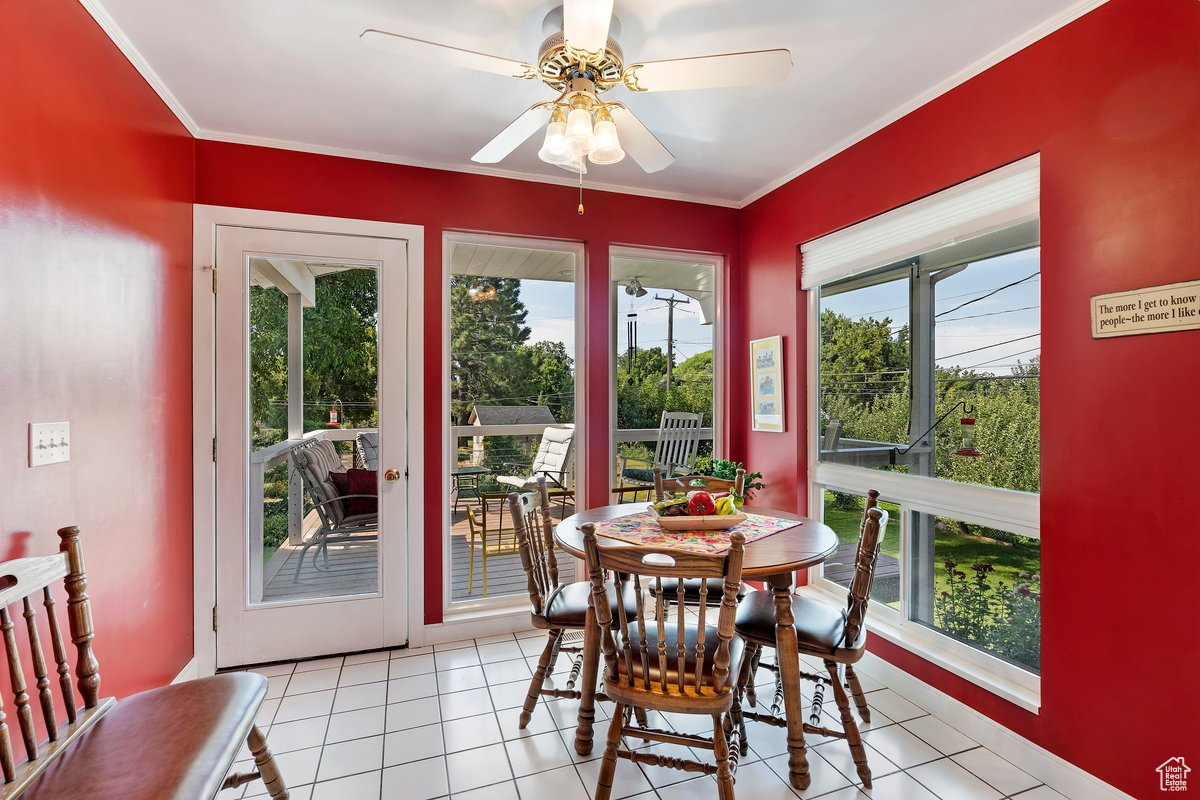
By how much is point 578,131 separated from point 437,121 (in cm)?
118

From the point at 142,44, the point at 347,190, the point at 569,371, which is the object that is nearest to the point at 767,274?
the point at 569,371

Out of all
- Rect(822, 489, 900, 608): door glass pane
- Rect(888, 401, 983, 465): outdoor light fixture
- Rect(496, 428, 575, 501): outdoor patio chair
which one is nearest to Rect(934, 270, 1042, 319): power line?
Rect(888, 401, 983, 465): outdoor light fixture

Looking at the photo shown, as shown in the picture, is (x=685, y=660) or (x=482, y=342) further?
(x=482, y=342)

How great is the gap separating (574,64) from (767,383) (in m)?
2.21

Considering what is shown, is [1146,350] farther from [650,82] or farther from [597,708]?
[597,708]

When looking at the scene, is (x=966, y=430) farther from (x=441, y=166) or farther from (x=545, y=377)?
→ (x=441, y=166)

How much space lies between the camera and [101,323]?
1857 mm

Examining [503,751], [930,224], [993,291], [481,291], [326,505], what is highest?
[930,224]

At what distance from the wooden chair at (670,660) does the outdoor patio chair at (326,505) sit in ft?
5.63

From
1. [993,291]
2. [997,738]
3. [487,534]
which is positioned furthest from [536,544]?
[993,291]

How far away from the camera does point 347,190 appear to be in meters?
2.91

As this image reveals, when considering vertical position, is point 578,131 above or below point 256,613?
above

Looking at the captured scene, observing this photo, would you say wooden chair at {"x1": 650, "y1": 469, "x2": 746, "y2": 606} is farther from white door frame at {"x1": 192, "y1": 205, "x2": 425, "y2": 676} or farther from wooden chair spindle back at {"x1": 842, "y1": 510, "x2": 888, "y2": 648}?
white door frame at {"x1": 192, "y1": 205, "x2": 425, "y2": 676}

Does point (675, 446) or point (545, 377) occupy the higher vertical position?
point (545, 377)
